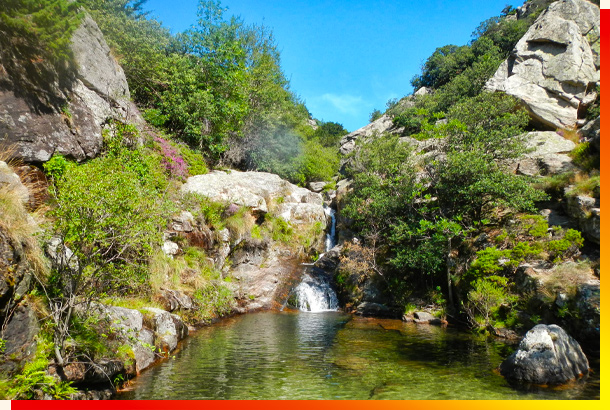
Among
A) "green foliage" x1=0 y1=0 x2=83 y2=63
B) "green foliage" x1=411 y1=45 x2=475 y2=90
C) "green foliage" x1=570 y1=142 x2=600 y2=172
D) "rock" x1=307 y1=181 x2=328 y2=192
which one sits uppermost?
"green foliage" x1=411 y1=45 x2=475 y2=90

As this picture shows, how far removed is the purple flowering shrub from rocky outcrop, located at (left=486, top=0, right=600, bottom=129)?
24778 mm

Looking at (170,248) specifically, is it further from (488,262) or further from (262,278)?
(488,262)

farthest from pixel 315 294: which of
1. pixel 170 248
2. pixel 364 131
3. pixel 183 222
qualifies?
pixel 364 131

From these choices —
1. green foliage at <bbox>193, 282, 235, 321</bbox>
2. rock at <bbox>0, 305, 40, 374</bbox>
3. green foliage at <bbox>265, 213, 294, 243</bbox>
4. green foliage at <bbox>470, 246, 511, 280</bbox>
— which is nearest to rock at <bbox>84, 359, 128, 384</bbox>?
rock at <bbox>0, 305, 40, 374</bbox>

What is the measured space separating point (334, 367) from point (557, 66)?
2988cm

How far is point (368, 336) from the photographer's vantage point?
42.8 ft

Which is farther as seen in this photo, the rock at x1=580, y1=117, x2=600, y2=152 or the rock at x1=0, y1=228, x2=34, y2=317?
the rock at x1=580, y1=117, x2=600, y2=152

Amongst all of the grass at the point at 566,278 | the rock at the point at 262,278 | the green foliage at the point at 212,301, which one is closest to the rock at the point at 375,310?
the rock at the point at 262,278

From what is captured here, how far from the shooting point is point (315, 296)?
2039 centimetres

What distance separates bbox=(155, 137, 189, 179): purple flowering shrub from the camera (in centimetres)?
1978

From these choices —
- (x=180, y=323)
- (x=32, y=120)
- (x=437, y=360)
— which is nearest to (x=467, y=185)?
(x=437, y=360)

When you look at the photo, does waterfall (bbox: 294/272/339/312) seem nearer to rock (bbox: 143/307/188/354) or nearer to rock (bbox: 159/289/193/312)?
rock (bbox: 159/289/193/312)

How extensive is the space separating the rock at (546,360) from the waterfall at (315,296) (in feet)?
39.8

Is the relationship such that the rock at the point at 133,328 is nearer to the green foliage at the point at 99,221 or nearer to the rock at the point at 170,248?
the green foliage at the point at 99,221
